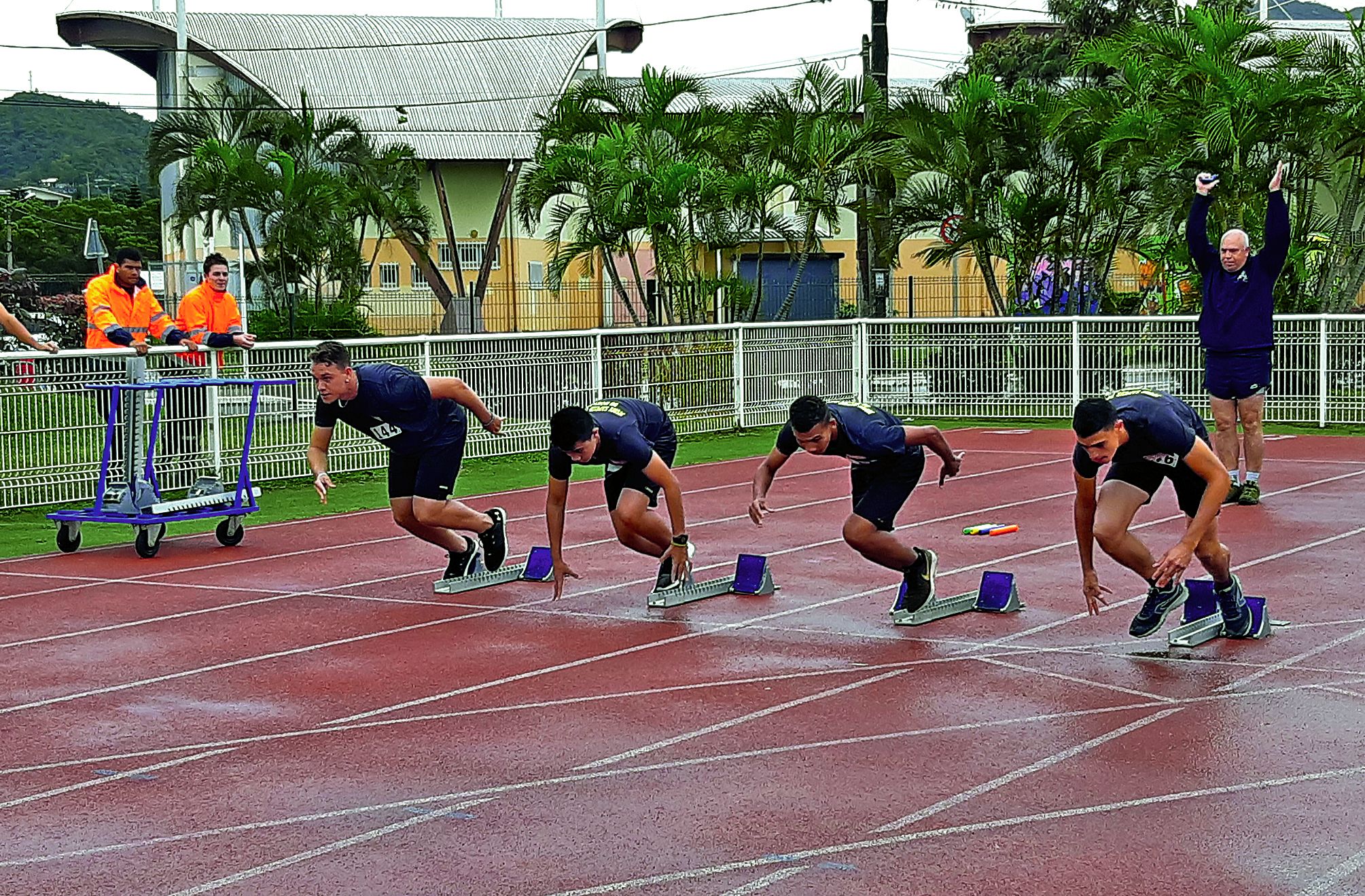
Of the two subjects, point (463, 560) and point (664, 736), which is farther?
point (463, 560)

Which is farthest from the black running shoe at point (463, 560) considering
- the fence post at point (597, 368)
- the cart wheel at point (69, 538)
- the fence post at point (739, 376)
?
the fence post at point (739, 376)

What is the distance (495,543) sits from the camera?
10945mm

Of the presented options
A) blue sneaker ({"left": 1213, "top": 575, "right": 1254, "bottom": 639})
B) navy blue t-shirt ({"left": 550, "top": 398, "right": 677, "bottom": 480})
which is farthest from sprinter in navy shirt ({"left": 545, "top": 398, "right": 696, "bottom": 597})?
blue sneaker ({"left": 1213, "top": 575, "right": 1254, "bottom": 639})

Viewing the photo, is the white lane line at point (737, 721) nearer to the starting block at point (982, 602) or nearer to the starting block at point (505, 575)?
the starting block at point (982, 602)

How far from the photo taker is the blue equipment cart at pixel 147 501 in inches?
484

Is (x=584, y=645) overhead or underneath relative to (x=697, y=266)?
underneath

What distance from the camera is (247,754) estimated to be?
23.0 feet

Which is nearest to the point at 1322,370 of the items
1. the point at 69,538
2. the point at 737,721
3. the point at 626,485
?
the point at 626,485

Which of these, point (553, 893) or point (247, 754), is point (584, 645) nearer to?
point (247, 754)

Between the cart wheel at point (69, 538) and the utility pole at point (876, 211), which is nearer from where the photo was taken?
the cart wheel at point (69, 538)

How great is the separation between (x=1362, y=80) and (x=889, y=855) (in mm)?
18594

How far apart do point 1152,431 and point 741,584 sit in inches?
127

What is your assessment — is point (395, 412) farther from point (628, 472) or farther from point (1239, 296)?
point (1239, 296)

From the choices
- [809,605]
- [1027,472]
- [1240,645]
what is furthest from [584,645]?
[1027,472]
